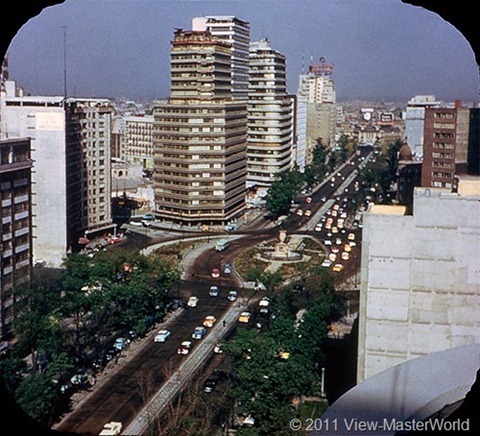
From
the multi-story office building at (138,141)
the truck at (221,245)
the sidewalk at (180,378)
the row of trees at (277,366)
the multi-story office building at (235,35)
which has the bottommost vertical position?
the sidewalk at (180,378)

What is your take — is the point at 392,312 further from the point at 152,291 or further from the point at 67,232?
the point at 67,232

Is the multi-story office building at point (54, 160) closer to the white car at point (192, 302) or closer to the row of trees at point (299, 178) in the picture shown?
the white car at point (192, 302)

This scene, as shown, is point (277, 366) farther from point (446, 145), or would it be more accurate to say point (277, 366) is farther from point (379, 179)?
point (379, 179)

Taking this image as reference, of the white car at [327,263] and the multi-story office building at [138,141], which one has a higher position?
the multi-story office building at [138,141]

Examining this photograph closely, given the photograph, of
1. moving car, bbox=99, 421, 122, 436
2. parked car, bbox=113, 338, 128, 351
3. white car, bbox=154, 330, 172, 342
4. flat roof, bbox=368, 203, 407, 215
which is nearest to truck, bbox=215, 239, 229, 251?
white car, bbox=154, 330, 172, 342

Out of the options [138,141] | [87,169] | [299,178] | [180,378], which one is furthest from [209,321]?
[138,141]

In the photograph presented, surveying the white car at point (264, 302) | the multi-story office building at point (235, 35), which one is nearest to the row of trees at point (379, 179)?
the multi-story office building at point (235, 35)
